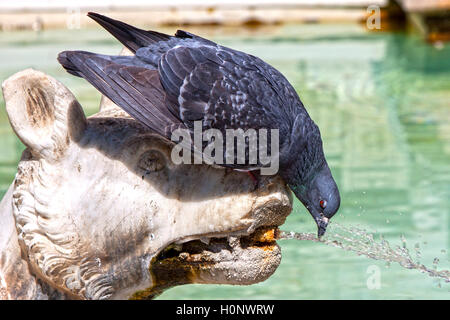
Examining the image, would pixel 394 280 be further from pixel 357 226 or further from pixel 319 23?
pixel 319 23

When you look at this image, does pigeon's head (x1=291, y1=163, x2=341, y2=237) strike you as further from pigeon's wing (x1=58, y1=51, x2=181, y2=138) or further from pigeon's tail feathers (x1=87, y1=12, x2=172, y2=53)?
pigeon's tail feathers (x1=87, y1=12, x2=172, y2=53)

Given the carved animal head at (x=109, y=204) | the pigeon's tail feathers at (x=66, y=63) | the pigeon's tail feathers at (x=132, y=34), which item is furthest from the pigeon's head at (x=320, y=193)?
the pigeon's tail feathers at (x=66, y=63)

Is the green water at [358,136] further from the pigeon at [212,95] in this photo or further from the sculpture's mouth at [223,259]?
the pigeon at [212,95]

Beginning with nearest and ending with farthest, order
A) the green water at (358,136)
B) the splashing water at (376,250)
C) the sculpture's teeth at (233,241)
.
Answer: the sculpture's teeth at (233,241)
the splashing water at (376,250)
the green water at (358,136)

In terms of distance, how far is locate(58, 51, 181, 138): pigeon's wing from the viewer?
249 centimetres

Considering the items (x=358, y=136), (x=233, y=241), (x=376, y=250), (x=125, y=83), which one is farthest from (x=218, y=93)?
(x=358, y=136)

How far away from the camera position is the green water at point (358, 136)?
4312 millimetres

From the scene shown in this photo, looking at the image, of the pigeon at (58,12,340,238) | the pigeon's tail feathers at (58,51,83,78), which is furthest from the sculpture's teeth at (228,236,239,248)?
the pigeon's tail feathers at (58,51,83,78)

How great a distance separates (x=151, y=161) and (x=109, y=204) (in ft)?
0.60

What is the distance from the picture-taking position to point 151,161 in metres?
2.52

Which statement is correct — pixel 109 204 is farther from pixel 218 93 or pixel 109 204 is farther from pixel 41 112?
pixel 218 93

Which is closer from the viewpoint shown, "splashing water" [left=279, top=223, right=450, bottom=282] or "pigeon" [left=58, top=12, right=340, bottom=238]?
"pigeon" [left=58, top=12, right=340, bottom=238]

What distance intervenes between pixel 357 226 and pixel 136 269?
8.04 ft

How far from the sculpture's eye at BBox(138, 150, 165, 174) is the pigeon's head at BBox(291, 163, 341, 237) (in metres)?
0.42
